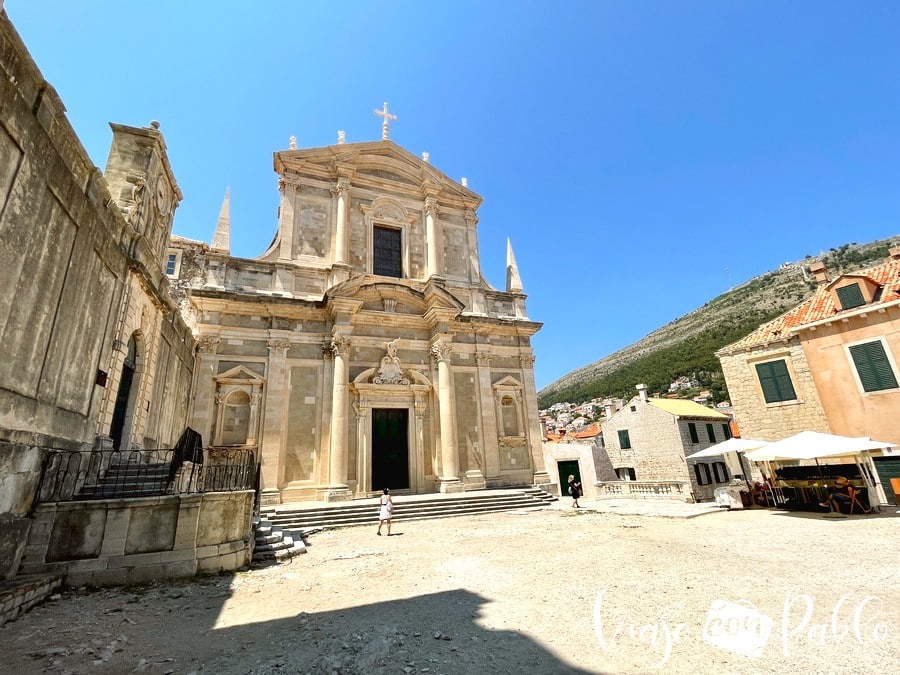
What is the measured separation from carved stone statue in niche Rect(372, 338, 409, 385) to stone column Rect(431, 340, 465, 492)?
1.57m

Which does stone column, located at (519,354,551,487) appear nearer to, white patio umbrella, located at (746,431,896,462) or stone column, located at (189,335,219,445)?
white patio umbrella, located at (746,431,896,462)

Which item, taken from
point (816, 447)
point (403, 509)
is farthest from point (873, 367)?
point (403, 509)

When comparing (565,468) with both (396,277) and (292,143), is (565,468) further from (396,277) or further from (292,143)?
(292,143)

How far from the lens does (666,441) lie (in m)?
29.7

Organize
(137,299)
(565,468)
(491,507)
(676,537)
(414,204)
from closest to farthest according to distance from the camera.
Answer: (676,537)
(137,299)
(491,507)
(414,204)
(565,468)

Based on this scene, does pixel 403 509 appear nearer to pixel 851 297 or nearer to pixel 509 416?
pixel 509 416

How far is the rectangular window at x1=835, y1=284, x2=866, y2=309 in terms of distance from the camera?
598 inches

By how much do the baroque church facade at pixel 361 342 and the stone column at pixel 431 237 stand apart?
0.35 feet

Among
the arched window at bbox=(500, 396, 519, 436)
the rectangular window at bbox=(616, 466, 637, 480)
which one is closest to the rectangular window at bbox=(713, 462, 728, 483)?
the rectangular window at bbox=(616, 466, 637, 480)

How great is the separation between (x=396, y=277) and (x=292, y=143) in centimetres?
769

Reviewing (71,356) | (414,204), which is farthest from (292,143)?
(71,356)

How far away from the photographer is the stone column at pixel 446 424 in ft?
50.4

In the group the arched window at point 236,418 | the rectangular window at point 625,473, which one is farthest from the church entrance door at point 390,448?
the rectangular window at point 625,473

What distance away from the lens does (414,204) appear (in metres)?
20.3
